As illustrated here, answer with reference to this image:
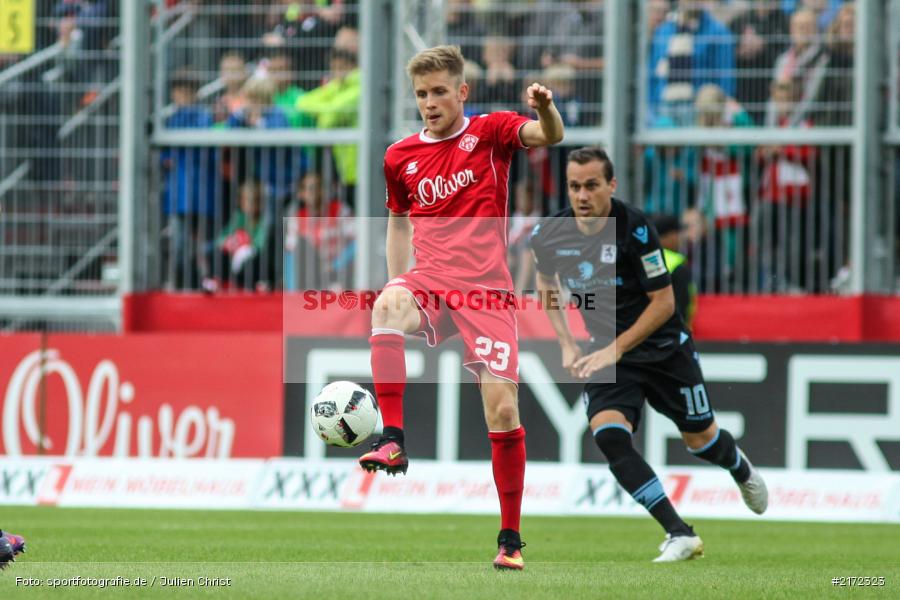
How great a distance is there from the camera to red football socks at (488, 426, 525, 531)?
730cm

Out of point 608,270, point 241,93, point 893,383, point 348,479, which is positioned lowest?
point 348,479

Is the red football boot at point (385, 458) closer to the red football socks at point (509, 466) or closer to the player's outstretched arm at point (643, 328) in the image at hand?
the red football socks at point (509, 466)

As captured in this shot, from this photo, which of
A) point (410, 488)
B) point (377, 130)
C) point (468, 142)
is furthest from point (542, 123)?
point (377, 130)

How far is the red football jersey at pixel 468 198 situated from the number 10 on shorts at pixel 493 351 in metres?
0.28

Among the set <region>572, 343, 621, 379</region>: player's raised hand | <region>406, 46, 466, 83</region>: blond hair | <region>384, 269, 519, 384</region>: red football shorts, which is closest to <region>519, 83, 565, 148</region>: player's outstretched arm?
<region>406, 46, 466, 83</region>: blond hair

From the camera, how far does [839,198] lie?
13.9 metres

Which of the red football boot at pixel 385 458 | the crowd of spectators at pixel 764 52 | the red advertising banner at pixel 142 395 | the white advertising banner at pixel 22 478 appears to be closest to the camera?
the red football boot at pixel 385 458

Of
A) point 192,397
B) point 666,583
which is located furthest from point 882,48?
point 666,583

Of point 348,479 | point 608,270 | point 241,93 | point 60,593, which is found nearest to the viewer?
point 60,593

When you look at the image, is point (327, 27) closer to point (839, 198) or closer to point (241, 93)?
point (241, 93)

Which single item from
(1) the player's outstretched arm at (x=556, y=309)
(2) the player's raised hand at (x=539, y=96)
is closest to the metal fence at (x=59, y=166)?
(1) the player's outstretched arm at (x=556, y=309)

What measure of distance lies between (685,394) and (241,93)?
7.58 metres

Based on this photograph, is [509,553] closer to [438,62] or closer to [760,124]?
[438,62]

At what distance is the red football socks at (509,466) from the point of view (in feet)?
24.0
